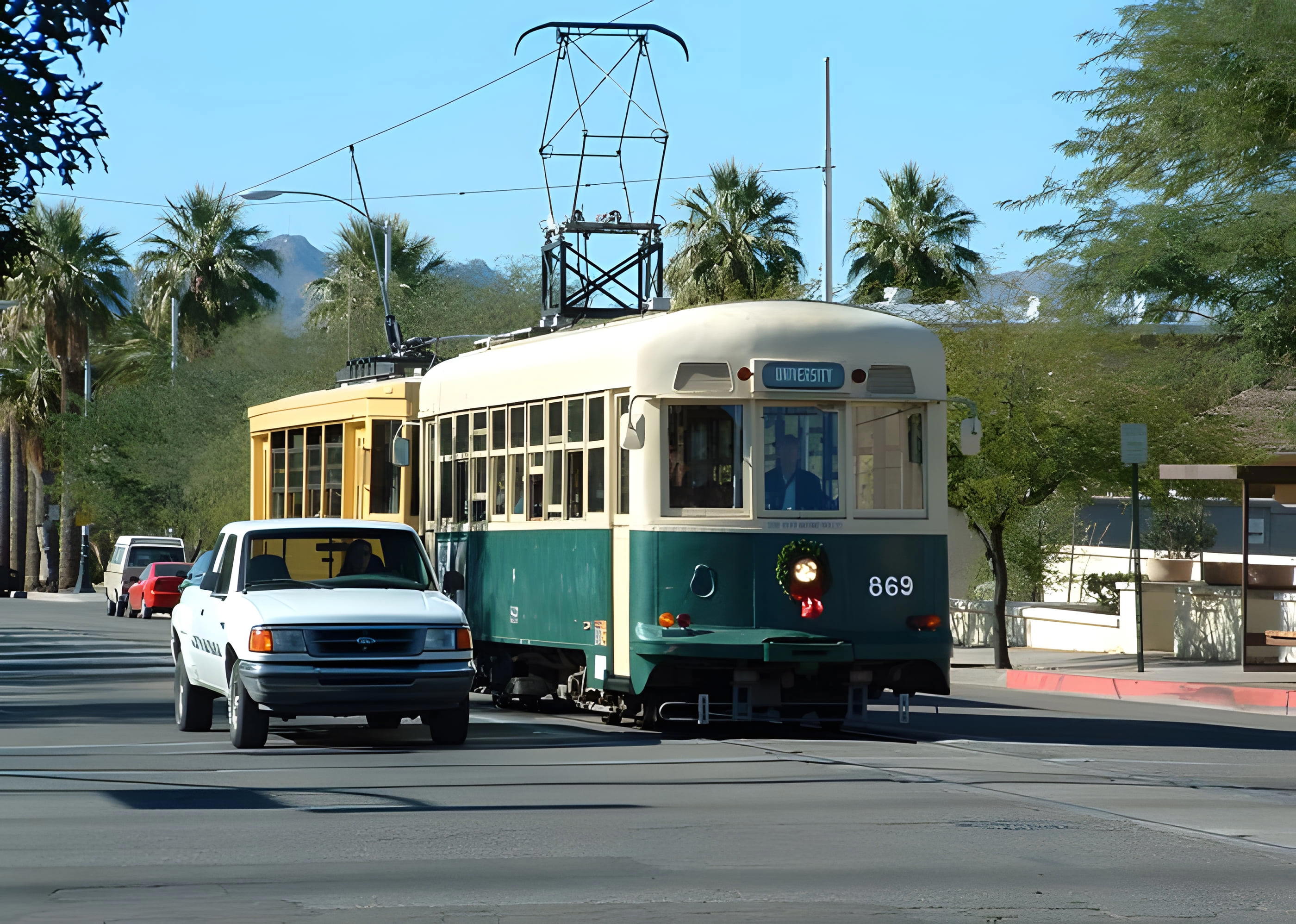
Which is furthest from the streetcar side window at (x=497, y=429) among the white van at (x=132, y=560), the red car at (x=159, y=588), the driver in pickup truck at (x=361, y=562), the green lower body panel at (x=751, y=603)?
the white van at (x=132, y=560)

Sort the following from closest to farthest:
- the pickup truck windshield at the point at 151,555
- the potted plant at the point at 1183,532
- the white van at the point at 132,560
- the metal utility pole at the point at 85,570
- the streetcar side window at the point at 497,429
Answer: the streetcar side window at the point at 497,429, the potted plant at the point at 1183,532, the white van at the point at 132,560, the pickup truck windshield at the point at 151,555, the metal utility pole at the point at 85,570

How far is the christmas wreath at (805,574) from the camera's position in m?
15.0

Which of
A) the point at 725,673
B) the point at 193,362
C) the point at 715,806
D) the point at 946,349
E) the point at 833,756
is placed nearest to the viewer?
the point at 715,806

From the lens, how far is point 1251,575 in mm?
25859

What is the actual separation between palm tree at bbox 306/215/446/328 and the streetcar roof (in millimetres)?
40450

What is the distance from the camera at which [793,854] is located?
9.52 meters

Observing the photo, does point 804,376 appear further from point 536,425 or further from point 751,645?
point 536,425

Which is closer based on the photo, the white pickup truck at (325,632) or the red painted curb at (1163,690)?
the white pickup truck at (325,632)

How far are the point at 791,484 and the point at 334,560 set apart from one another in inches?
148

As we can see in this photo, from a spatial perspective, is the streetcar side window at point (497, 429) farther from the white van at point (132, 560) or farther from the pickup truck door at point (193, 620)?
the white van at point (132, 560)

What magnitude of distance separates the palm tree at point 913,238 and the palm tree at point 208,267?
2040 cm

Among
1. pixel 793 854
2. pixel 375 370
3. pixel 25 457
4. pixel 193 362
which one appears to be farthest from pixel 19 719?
pixel 25 457

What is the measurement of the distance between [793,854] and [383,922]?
100 inches

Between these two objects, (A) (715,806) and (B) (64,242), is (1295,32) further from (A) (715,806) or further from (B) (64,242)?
(B) (64,242)
